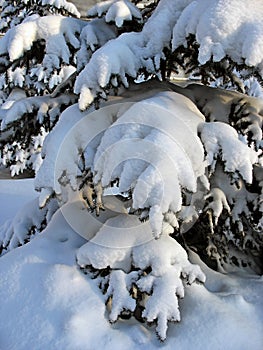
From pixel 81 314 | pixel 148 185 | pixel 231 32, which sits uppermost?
pixel 231 32

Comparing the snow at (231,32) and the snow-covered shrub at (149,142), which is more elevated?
the snow at (231,32)

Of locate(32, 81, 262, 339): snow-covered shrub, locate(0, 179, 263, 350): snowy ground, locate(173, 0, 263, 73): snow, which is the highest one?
locate(173, 0, 263, 73): snow

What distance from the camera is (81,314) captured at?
213 centimetres

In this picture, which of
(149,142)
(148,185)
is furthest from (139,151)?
(148,185)

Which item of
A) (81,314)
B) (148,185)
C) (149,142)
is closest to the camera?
(148,185)

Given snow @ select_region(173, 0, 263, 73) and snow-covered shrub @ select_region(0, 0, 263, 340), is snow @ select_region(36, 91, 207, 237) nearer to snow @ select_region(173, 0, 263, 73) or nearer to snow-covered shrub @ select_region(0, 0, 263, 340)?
snow-covered shrub @ select_region(0, 0, 263, 340)

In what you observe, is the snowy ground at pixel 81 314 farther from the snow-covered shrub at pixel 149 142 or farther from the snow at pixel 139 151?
the snow at pixel 139 151

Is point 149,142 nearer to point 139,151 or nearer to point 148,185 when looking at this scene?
point 139,151

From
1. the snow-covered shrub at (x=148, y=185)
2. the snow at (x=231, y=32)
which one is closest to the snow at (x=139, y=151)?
the snow-covered shrub at (x=148, y=185)

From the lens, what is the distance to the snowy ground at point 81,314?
208 centimetres

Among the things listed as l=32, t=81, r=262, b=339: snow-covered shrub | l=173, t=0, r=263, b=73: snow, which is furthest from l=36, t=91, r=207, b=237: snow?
l=173, t=0, r=263, b=73: snow

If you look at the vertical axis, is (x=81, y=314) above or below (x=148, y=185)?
below

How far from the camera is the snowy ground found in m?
2.08

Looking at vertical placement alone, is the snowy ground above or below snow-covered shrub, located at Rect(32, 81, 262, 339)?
below
